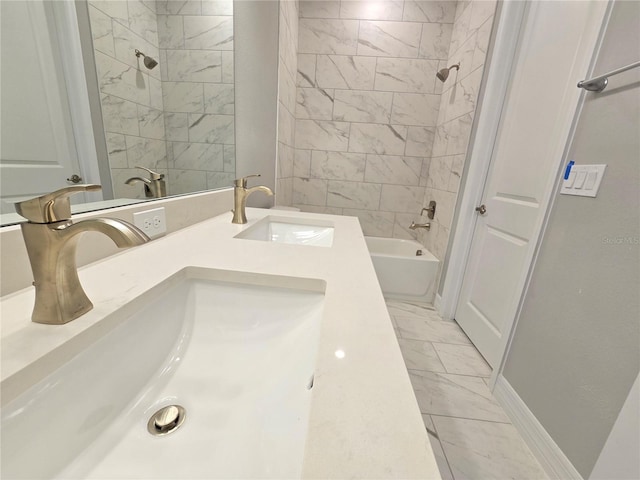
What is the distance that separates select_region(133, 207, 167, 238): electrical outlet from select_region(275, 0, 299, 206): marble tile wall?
4.30 feet

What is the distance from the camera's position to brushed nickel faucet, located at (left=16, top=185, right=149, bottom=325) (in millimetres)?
357

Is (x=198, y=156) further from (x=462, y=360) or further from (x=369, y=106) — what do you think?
(x=369, y=106)

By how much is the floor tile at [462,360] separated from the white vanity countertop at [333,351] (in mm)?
1273

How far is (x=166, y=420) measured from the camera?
0.44 metres

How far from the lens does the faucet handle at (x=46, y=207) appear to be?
357mm

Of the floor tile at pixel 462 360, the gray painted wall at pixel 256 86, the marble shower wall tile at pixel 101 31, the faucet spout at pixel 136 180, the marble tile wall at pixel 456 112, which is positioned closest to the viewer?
the marble shower wall tile at pixel 101 31

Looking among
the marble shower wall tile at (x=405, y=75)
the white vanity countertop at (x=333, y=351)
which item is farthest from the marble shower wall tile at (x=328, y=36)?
the white vanity countertop at (x=333, y=351)

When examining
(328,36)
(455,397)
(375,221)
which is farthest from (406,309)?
(328,36)

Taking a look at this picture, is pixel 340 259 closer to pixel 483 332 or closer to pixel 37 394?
pixel 37 394

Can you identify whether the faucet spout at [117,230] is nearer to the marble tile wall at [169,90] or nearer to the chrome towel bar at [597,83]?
the marble tile wall at [169,90]

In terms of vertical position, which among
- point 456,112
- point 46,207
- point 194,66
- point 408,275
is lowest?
point 408,275

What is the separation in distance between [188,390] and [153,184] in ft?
2.17

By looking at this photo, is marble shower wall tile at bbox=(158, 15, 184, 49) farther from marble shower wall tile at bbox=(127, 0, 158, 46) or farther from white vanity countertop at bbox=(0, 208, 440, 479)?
white vanity countertop at bbox=(0, 208, 440, 479)

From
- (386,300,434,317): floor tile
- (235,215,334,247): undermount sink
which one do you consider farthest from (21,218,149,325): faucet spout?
(386,300,434,317): floor tile
